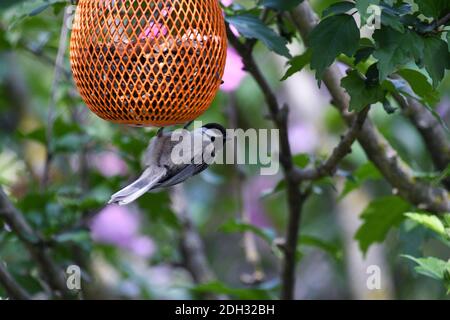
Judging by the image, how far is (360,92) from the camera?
129 centimetres

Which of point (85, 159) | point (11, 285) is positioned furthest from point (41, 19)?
point (11, 285)

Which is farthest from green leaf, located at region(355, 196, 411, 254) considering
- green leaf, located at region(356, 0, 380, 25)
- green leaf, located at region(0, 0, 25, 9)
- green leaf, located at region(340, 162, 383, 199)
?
green leaf, located at region(0, 0, 25, 9)

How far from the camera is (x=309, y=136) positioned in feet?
10.3

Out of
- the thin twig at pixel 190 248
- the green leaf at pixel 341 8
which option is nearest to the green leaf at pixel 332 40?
the green leaf at pixel 341 8

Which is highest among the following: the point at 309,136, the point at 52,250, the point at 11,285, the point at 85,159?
the point at 309,136

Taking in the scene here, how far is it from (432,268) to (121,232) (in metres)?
2.35

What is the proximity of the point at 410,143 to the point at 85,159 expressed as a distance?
1491mm

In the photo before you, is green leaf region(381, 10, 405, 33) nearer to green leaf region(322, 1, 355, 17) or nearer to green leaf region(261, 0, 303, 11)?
green leaf region(322, 1, 355, 17)

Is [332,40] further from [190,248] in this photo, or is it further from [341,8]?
[190,248]

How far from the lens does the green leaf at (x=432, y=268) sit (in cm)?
135

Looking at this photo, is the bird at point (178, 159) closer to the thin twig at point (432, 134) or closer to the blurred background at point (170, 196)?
the blurred background at point (170, 196)

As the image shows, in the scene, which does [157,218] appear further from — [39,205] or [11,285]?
[11,285]

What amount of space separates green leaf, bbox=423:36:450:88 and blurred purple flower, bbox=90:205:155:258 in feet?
7.81

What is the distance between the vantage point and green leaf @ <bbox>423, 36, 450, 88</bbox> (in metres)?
1.21
